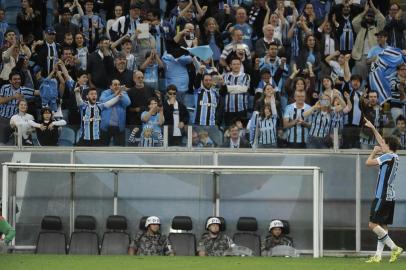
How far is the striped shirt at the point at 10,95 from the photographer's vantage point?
84.3 ft

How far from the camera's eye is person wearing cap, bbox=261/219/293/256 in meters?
23.7

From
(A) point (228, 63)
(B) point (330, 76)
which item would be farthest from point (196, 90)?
(B) point (330, 76)

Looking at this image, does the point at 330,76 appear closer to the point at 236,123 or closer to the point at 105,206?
the point at 236,123

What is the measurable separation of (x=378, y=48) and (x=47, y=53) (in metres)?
6.97

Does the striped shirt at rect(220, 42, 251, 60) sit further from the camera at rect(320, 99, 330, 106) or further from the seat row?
the seat row

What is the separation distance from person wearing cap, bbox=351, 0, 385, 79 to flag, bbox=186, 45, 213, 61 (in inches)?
135

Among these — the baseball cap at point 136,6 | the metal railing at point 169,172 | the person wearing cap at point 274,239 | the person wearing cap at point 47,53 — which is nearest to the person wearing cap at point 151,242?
the metal railing at point 169,172

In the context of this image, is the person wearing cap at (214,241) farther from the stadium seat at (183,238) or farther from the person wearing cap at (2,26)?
the person wearing cap at (2,26)

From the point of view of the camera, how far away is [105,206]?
24.5m

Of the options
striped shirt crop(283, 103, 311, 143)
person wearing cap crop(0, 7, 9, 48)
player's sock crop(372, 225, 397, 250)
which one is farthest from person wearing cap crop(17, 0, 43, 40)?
player's sock crop(372, 225, 397, 250)

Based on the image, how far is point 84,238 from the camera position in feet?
78.0

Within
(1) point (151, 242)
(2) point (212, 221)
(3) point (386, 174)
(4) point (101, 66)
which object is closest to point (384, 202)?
(3) point (386, 174)

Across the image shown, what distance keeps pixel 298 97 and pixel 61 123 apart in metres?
4.54

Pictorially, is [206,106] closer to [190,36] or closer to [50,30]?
[190,36]
